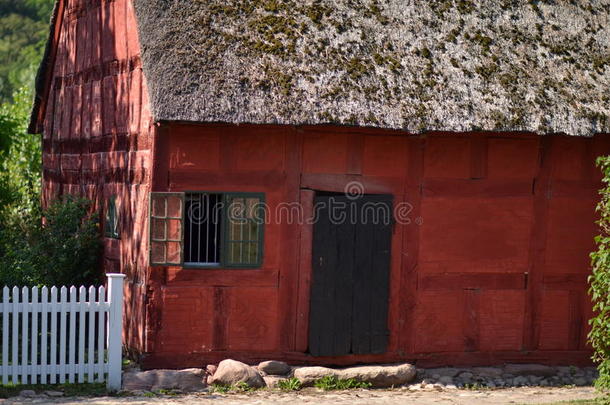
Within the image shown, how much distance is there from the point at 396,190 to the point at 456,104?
4.44ft

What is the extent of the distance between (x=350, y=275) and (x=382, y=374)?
1314 mm

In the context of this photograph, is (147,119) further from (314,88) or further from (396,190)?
(396,190)

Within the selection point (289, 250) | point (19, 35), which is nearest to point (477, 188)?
point (289, 250)

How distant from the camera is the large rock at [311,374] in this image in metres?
11.5

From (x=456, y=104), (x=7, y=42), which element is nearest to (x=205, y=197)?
(x=456, y=104)

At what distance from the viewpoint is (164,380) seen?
1101cm

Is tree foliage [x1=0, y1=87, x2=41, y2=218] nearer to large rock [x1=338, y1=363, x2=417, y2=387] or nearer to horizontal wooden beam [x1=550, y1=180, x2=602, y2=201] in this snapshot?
large rock [x1=338, y1=363, x2=417, y2=387]

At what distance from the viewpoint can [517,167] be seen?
41.4ft

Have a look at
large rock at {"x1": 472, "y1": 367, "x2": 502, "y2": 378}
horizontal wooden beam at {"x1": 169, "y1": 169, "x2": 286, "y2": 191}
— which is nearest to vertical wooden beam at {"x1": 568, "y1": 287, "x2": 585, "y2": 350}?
large rock at {"x1": 472, "y1": 367, "x2": 502, "y2": 378}

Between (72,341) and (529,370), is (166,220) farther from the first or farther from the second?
(529,370)

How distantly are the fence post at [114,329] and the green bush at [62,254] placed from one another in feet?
9.21

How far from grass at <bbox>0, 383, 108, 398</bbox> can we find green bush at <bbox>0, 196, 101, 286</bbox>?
2.82 metres

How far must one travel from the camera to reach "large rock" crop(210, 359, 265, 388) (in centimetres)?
1120

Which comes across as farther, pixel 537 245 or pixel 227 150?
pixel 537 245
